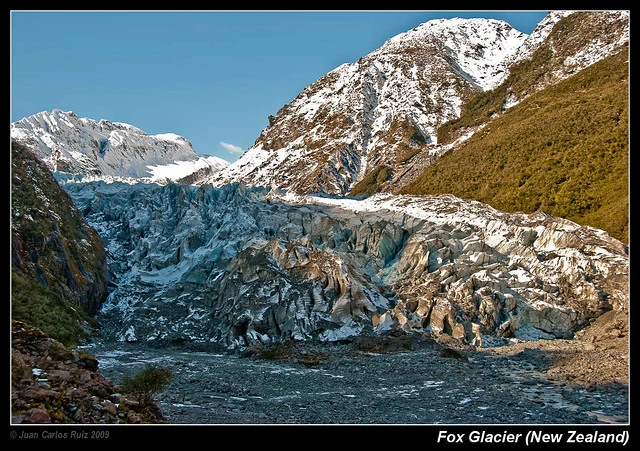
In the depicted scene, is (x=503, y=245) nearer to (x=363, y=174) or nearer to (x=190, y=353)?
(x=190, y=353)

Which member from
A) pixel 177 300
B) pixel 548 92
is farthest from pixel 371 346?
pixel 548 92

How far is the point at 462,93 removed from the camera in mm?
121188

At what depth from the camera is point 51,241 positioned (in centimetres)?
4147

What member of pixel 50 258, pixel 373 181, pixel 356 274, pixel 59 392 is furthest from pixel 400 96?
pixel 59 392

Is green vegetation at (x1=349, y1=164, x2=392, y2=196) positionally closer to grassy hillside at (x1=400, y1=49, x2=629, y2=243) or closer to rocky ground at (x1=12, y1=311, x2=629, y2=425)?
grassy hillside at (x1=400, y1=49, x2=629, y2=243)

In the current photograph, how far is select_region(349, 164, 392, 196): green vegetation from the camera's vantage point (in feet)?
305

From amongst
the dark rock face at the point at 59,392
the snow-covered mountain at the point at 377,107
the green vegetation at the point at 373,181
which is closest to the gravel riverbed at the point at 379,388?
the dark rock face at the point at 59,392

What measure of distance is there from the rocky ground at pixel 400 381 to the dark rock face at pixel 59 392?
3321 millimetres

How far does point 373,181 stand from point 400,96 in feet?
132

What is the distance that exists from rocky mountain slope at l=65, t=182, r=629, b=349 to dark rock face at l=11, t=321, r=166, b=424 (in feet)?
78.3

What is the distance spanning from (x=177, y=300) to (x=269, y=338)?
500 inches

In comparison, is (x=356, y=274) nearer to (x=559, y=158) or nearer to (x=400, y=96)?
(x=559, y=158)

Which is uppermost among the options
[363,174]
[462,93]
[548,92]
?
[462,93]

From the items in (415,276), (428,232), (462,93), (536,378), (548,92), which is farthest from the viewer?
(462,93)
